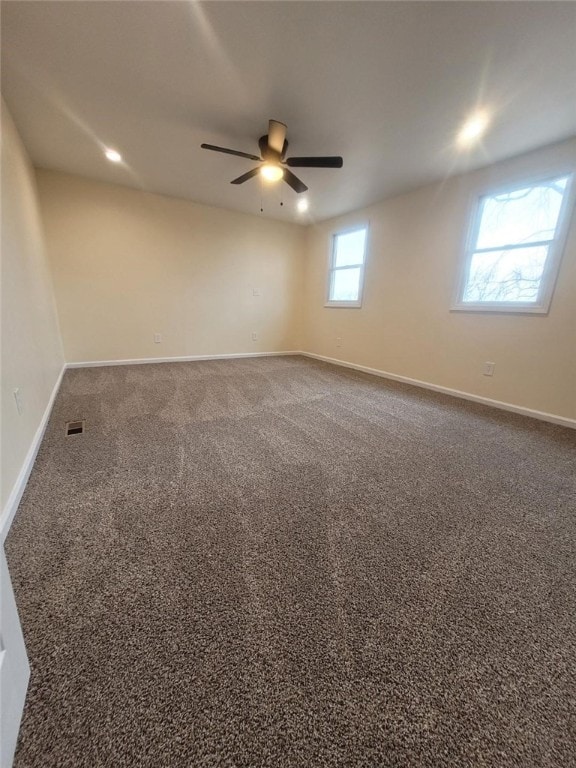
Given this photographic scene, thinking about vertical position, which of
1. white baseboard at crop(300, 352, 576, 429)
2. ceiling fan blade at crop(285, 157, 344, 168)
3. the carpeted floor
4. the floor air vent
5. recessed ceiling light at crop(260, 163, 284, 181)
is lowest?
the carpeted floor

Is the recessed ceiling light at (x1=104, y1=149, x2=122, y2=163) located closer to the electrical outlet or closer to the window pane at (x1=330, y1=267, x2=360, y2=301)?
the electrical outlet

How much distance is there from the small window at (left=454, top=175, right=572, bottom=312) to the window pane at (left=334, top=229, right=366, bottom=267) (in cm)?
Answer: 161

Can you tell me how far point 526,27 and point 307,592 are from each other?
113 inches

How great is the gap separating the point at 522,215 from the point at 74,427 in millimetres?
4311

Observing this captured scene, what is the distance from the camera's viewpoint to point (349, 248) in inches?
176

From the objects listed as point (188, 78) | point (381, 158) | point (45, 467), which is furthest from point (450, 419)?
point (188, 78)

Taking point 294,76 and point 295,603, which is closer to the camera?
point 295,603

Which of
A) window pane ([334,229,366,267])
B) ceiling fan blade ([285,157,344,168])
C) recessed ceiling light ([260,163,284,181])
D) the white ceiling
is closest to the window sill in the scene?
the white ceiling

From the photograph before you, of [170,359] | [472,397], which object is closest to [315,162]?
[472,397]

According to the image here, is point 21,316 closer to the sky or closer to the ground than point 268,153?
closer to the ground

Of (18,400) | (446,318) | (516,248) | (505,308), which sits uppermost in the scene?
(516,248)

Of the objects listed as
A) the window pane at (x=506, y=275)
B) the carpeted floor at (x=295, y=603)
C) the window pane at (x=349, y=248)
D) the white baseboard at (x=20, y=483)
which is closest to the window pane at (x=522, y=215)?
the window pane at (x=506, y=275)

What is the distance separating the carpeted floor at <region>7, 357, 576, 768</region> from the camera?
654mm

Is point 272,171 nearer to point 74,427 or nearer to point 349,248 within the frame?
point 349,248
